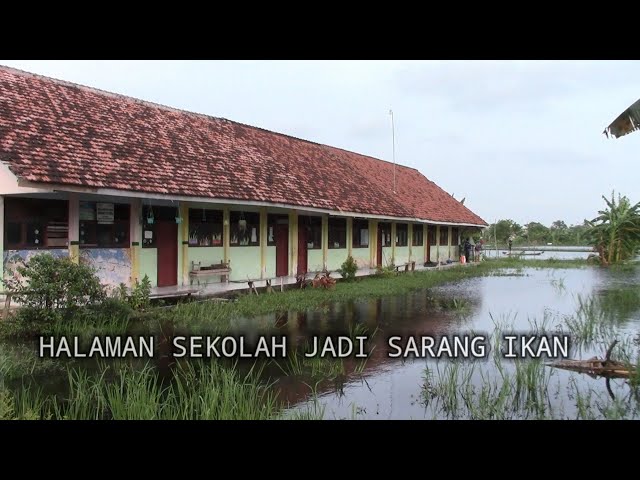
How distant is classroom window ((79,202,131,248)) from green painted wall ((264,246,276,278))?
4989 millimetres

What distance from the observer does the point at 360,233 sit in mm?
20891

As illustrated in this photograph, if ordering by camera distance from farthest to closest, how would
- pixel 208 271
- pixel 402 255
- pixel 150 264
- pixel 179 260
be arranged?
1. pixel 402 255
2. pixel 208 271
3. pixel 179 260
4. pixel 150 264

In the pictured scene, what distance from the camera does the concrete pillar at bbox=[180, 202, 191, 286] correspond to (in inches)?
510

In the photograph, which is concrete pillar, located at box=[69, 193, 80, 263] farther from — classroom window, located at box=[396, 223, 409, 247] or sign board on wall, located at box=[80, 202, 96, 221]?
classroom window, located at box=[396, 223, 409, 247]

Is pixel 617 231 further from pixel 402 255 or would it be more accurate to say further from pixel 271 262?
pixel 271 262

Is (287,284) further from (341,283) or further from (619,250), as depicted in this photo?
(619,250)

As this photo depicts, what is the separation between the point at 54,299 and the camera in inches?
337

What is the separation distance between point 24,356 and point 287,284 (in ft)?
31.2

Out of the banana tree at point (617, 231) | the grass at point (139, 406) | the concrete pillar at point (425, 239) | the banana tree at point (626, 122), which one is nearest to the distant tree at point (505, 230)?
the banana tree at point (617, 231)

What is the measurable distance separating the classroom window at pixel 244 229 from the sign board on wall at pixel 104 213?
3.70 m

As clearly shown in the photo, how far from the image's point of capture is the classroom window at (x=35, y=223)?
9.84 m

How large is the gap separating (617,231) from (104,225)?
2840cm

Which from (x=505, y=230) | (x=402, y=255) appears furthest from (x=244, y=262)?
(x=505, y=230)
